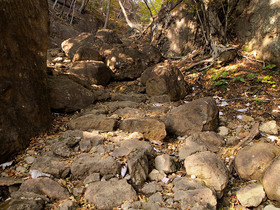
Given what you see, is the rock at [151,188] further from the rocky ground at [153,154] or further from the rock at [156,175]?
the rock at [156,175]

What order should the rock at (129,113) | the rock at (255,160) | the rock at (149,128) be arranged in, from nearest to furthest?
the rock at (255,160) → the rock at (149,128) → the rock at (129,113)

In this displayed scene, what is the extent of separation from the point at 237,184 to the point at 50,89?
4067mm

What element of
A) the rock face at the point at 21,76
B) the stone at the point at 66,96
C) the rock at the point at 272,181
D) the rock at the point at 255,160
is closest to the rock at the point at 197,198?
the rock at the point at 272,181

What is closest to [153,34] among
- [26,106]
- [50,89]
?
[50,89]

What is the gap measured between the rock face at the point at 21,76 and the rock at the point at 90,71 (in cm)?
270

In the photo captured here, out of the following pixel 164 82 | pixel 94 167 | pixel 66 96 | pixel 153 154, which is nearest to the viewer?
pixel 94 167

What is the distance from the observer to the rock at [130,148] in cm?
310

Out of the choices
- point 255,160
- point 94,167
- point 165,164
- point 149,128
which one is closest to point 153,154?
point 165,164

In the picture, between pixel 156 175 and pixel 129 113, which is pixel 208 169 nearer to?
Answer: pixel 156 175

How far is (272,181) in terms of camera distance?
2.69m

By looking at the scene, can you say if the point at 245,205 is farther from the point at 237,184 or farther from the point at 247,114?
the point at 247,114

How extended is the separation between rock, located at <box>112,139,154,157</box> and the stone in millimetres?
1948

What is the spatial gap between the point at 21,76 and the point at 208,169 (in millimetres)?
3240

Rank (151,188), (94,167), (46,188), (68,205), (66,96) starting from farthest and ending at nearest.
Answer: (66,96)
(94,167)
(151,188)
(46,188)
(68,205)
